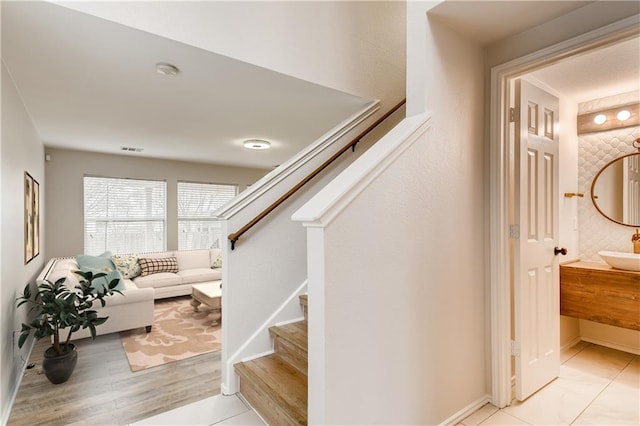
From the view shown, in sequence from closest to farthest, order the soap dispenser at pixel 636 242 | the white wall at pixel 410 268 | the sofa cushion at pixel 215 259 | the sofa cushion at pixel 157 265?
the white wall at pixel 410 268 → the soap dispenser at pixel 636 242 → the sofa cushion at pixel 157 265 → the sofa cushion at pixel 215 259

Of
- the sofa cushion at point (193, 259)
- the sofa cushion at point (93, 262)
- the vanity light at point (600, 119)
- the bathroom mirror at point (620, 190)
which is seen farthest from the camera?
the sofa cushion at point (193, 259)

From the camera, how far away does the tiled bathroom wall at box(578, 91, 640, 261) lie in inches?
116

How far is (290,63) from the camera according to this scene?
250 centimetres

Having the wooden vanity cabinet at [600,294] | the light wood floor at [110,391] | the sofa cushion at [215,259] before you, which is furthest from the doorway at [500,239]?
the sofa cushion at [215,259]

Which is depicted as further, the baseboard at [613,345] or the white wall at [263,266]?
the baseboard at [613,345]

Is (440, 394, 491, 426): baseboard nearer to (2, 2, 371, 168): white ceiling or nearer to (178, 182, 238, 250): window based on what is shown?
(2, 2, 371, 168): white ceiling

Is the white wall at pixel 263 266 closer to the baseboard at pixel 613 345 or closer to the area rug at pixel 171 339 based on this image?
the area rug at pixel 171 339

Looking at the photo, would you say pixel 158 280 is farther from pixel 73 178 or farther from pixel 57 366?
pixel 57 366

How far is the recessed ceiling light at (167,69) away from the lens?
89.1 inches

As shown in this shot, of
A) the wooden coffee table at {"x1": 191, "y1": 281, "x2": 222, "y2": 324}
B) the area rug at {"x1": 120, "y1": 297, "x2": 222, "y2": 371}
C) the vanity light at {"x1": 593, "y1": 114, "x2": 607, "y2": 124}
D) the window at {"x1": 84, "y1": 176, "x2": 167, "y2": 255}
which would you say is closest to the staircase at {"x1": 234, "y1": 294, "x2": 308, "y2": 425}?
the area rug at {"x1": 120, "y1": 297, "x2": 222, "y2": 371}

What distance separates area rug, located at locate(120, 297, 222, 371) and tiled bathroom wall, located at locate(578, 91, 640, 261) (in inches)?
149

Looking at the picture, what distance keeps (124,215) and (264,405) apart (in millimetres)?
4833

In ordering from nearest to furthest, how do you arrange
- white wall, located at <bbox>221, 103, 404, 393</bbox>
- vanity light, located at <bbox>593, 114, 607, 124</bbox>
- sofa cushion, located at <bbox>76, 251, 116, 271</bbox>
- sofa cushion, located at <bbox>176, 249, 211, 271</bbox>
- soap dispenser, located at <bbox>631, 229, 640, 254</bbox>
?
white wall, located at <bbox>221, 103, 404, 393</bbox> < soap dispenser, located at <bbox>631, 229, 640, 254</bbox> < vanity light, located at <bbox>593, 114, 607, 124</bbox> < sofa cushion, located at <bbox>76, 251, 116, 271</bbox> < sofa cushion, located at <bbox>176, 249, 211, 271</bbox>

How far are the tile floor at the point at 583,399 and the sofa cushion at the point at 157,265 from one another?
4.88 meters
